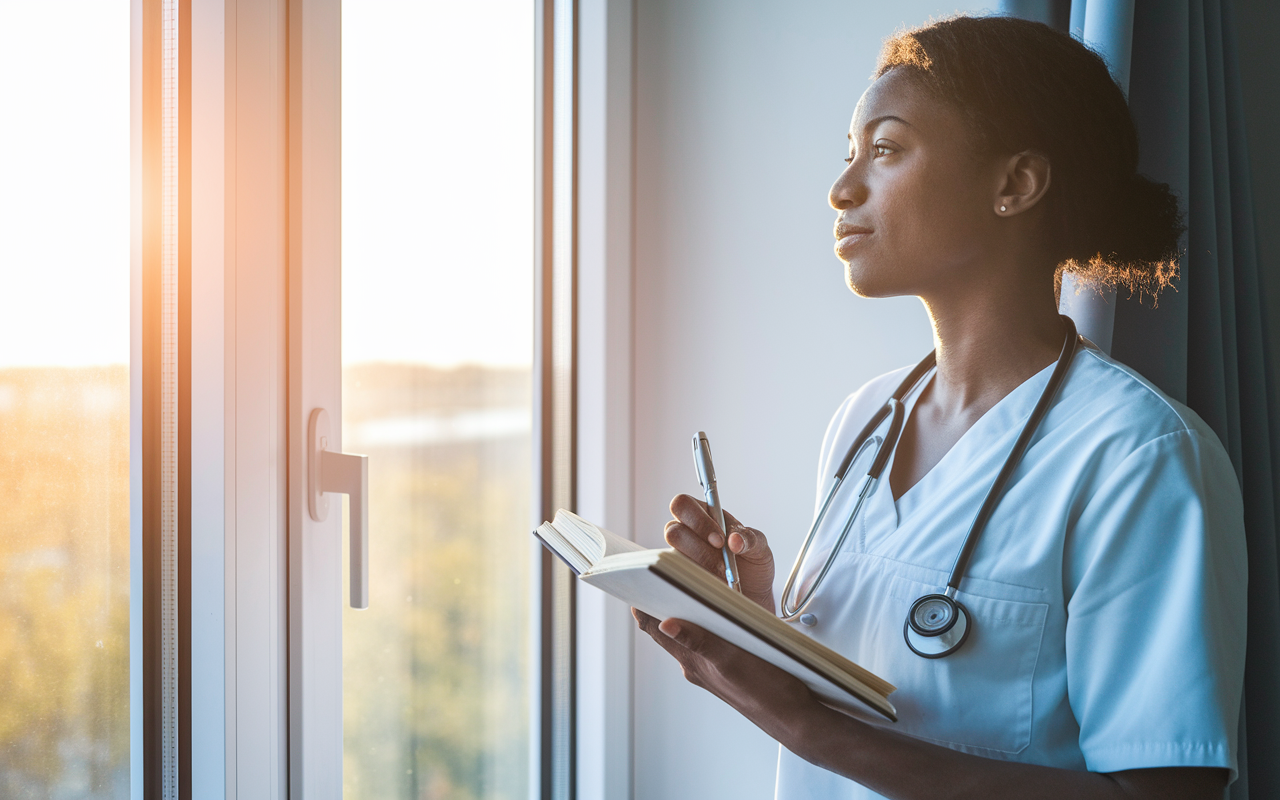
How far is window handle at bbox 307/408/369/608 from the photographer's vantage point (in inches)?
37.6

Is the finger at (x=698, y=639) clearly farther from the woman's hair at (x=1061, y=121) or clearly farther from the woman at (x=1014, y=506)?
the woman's hair at (x=1061, y=121)

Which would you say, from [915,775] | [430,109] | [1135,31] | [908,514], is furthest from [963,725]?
[430,109]

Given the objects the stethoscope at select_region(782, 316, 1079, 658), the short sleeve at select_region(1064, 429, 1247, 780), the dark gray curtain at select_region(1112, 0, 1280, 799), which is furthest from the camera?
the dark gray curtain at select_region(1112, 0, 1280, 799)

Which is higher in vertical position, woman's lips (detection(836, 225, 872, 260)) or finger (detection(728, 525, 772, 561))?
woman's lips (detection(836, 225, 872, 260))

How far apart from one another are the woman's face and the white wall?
0.45 meters

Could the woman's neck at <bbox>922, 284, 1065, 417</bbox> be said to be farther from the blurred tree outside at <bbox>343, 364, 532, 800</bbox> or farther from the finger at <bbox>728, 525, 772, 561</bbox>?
the blurred tree outside at <bbox>343, 364, 532, 800</bbox>

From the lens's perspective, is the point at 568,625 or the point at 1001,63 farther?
the point at 568,625

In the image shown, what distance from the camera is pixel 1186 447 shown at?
64 centimetres

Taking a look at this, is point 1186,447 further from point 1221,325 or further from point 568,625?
point 568,625

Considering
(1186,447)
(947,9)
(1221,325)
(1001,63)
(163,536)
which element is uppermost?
(947,9)

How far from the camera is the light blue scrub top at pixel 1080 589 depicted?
595 millimetres

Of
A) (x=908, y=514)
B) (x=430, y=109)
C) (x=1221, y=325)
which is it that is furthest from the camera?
(x=430, y=109)

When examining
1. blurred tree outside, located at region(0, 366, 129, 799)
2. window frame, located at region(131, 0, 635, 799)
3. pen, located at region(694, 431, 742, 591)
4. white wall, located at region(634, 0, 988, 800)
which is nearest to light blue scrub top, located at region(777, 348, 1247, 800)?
pen, located at region(694, 431, 742, 591)

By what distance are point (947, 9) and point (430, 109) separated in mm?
876
